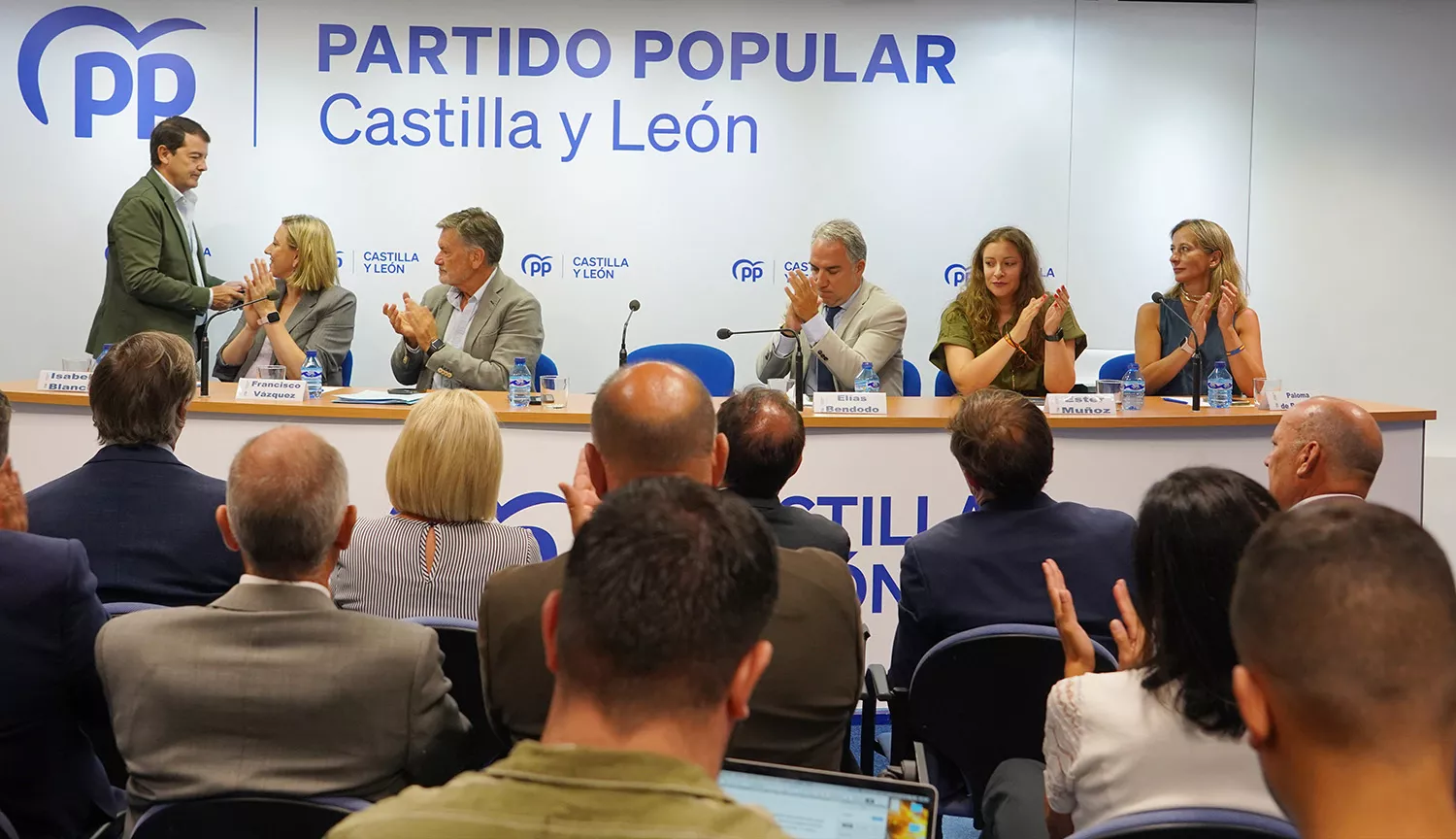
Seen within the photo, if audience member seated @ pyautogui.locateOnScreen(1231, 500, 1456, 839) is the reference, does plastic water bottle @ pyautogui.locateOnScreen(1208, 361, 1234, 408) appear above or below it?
above

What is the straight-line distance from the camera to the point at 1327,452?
2807mm

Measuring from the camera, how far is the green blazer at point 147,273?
5.51 meters

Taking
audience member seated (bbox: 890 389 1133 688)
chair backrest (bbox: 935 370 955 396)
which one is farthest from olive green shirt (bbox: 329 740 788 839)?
chair backrest (bbox: 935 370 955 396)

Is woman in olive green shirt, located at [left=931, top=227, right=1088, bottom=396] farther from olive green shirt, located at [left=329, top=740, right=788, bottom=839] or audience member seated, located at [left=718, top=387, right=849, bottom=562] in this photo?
olive green shirt, located at [left=329, top=740, right=788, bottom=839]

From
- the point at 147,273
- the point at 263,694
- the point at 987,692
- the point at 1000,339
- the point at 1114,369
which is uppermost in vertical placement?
the point at 147,273

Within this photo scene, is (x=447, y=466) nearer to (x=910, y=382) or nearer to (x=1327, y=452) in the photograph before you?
(x=1327, y=452)

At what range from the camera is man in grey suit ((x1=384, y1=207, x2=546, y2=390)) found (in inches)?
199

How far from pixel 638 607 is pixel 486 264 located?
451 cm

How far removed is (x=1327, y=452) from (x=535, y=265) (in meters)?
4.63

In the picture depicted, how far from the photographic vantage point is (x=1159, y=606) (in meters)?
1.73

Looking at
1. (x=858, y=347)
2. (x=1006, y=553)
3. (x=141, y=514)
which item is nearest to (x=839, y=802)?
(x=1006, y=553)

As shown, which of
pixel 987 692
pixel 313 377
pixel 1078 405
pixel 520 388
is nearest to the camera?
pixel 987 692

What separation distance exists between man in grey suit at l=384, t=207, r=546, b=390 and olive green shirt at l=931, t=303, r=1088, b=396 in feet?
5.46

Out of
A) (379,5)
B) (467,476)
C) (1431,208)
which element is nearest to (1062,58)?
(1431,208)
